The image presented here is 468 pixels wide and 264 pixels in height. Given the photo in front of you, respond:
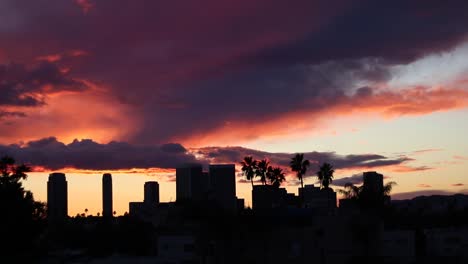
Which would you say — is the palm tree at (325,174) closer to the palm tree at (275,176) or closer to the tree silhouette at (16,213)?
the palm tree at (275,176)

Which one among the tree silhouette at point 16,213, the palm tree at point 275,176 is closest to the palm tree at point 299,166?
the palm tree at point 275,176

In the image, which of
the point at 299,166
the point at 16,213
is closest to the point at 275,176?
the point at 299,166

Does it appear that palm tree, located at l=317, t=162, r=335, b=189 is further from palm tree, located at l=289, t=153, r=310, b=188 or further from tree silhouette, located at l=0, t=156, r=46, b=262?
tree silhouette, located at l=0, t=156, r=46, b=262

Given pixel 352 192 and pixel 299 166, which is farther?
pixel 299 166

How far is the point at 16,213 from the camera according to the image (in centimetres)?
6938

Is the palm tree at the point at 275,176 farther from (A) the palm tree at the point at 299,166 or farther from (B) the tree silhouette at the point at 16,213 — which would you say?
(B) the tree silhouette at the point at 16,213

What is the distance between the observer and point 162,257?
260ft

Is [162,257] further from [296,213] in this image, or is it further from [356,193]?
[356,193]

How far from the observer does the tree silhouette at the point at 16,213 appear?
68500 mm

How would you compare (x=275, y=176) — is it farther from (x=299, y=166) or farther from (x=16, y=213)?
(x=16, y=213)

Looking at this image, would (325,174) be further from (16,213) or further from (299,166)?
(16,213)

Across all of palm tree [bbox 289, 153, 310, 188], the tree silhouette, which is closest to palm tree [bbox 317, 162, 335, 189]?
palm tree [bbox 289, 153, 310, 188]

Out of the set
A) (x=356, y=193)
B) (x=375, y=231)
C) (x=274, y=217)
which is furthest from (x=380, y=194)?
(x=274, y=217)

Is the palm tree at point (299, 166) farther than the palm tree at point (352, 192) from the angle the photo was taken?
Yes
